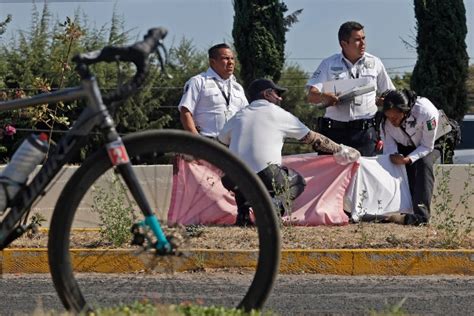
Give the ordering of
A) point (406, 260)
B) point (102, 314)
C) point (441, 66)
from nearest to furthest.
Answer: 1. point (102, 314)
2. point (406, 260)
3. point (441, 66)

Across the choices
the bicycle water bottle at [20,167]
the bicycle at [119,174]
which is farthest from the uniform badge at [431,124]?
the bicycle water bottle at [20,167]

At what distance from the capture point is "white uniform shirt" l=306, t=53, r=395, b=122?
12164 millimetres

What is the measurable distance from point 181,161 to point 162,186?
0.62m

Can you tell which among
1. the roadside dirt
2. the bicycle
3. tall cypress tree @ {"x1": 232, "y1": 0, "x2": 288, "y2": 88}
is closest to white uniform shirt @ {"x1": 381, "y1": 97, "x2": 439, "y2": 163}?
the roadside dirt

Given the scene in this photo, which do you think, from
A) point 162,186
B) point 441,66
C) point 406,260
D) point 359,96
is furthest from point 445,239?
point 441,66

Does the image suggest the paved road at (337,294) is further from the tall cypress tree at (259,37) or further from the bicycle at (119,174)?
the tall cypress tree at (259,37)

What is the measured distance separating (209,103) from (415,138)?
2019 mm

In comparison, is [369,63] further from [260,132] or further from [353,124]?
[260,132]

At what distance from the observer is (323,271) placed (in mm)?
9797

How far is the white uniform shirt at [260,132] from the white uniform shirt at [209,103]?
561 mm

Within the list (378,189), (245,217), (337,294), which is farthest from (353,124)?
(245,217)

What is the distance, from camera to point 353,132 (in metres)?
12.3

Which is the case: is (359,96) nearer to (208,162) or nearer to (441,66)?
(208,162)

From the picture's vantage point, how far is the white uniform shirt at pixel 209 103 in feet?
39.4
